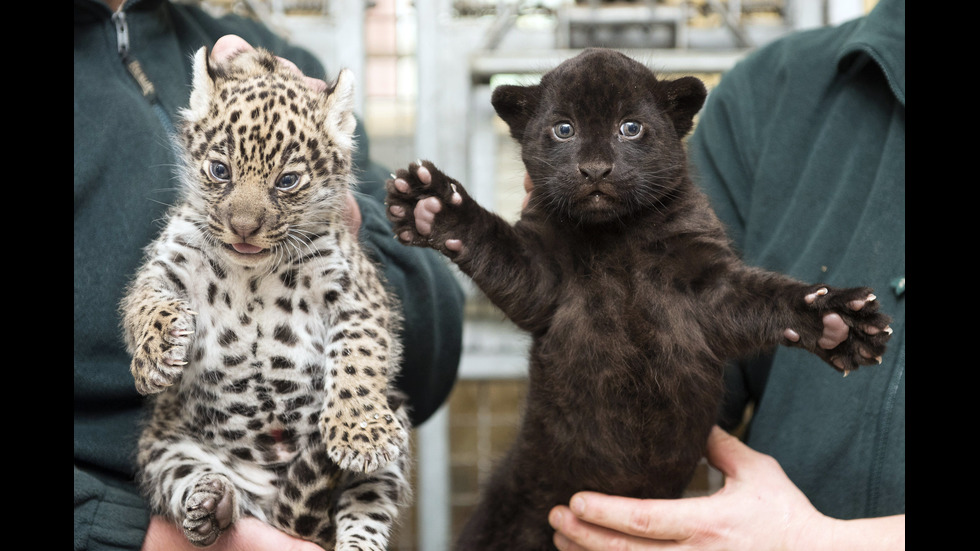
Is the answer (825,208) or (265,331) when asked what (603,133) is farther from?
(825,208)

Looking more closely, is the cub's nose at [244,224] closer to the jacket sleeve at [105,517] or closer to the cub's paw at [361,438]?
the cub's paw at [361,438]

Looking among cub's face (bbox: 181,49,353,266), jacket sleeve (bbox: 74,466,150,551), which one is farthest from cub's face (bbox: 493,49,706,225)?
jacket sleeve (bbox: 74,466,150,551)

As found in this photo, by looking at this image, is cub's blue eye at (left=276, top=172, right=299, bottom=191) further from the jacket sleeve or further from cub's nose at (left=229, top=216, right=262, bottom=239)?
the jacket sleeve

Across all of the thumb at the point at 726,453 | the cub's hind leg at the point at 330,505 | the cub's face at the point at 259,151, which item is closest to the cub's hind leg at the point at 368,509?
the cub's hind leg at the point at 330,505

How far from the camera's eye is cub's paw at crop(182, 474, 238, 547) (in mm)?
1328

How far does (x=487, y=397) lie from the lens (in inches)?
169

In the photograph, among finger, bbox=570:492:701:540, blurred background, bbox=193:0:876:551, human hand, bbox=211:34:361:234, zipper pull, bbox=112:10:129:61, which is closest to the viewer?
human hand, bbox=211:34:361:234

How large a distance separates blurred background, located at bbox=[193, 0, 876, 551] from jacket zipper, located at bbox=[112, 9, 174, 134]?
0.36 meters

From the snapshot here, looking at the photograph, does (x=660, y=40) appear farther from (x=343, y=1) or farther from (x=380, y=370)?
(x=380, y=370)

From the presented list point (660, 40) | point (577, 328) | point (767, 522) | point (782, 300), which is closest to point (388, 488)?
point (577, 328)

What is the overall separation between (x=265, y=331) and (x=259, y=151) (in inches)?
15.2

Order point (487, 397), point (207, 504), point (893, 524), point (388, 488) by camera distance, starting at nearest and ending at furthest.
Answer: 1. point (207, 504)
2. point (388, 488)
3. point (893, 524)
4. point (487, 397)

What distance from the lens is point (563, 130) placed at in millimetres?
1720

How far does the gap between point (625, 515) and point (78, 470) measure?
4.43 ft
